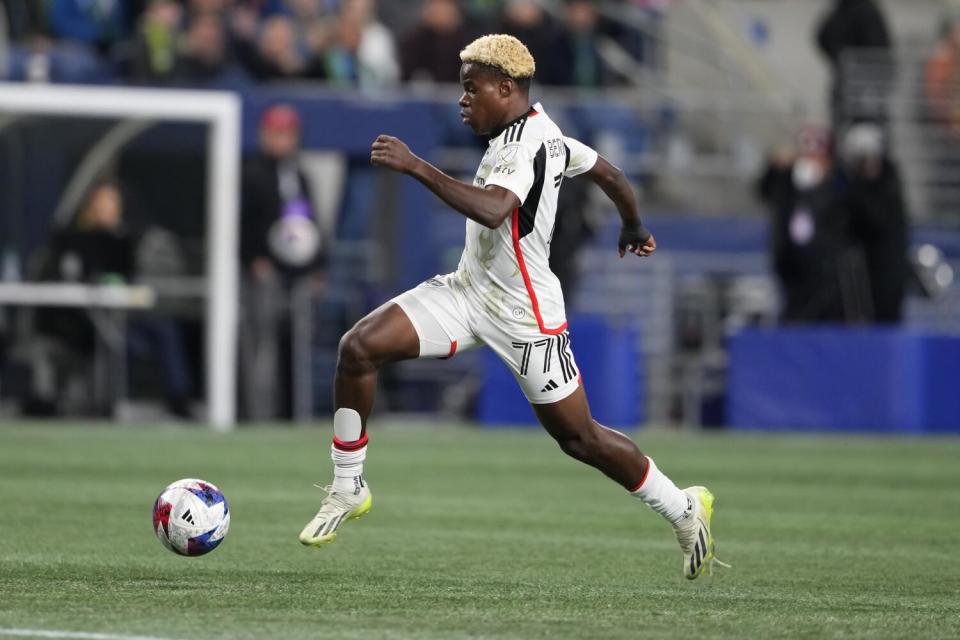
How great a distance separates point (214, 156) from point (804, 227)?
21.3ft

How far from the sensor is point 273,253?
20938 mm

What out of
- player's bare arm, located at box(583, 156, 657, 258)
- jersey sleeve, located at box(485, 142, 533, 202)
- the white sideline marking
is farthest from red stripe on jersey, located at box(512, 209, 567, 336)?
the white sideline marking

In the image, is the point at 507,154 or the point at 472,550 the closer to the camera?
the point at 507,154

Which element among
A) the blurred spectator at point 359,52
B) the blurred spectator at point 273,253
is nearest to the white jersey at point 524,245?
the blurred spectator at point 273,253

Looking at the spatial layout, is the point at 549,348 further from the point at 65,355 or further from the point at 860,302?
the point at 860,302

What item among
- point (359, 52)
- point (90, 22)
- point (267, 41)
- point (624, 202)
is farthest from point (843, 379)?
point (624, 202)

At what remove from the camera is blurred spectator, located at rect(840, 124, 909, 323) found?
21.6 metres

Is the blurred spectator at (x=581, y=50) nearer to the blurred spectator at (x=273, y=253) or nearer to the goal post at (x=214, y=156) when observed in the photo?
the blurred spectator at (x=273, y=253)

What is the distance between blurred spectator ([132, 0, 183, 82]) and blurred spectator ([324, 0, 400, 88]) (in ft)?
Result: 6.82

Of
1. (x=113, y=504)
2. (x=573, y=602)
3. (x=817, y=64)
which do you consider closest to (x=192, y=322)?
(x=113, y=504)

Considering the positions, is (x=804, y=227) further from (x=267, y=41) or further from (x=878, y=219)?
(x=267, y=41)

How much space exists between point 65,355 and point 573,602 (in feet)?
45.5

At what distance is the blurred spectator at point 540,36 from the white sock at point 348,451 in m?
15.3

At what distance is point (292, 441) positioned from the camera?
58.4 feet
